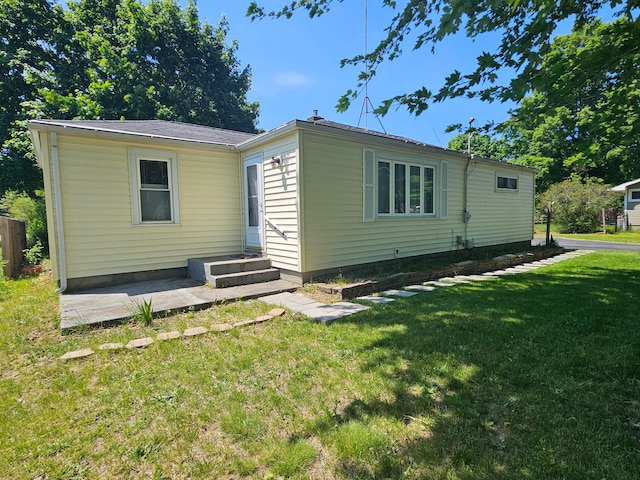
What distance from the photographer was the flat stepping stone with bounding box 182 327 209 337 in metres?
3.80

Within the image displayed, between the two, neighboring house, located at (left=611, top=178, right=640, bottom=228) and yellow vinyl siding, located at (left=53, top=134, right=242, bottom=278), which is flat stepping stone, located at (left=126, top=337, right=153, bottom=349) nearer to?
yellow vinyl siding, located at (left=53, top=134, right=242, bottom=278)

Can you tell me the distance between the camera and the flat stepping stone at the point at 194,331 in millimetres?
3797

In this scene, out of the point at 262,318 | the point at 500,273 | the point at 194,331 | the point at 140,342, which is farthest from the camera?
the point at 500,273

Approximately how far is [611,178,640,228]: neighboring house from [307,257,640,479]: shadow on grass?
23.1 meters

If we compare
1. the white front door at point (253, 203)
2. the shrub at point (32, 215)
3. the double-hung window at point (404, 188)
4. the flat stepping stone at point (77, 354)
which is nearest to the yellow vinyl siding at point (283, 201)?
the white front door at point (253, 203)

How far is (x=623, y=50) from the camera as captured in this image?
9.40ft

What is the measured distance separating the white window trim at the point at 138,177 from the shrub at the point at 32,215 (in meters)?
6.96

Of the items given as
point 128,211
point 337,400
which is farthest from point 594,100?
point 128,211

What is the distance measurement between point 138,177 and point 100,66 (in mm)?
14113

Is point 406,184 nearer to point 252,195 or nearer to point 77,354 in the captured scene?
point 252,195

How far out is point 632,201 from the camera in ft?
70.5

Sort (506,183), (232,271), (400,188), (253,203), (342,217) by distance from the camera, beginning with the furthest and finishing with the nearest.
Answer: (506,183), (400,188), (253,203), (342,217), (232,271)

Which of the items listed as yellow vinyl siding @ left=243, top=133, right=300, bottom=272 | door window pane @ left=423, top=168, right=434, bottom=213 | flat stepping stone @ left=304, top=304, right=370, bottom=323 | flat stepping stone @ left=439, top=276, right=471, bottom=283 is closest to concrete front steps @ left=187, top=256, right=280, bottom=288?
yellow vinyl siding @ left=243, top=133, right=300, bottom=272

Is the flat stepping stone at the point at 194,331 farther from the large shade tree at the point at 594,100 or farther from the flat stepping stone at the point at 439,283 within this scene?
the flat stepping stone at the point at 439,283
